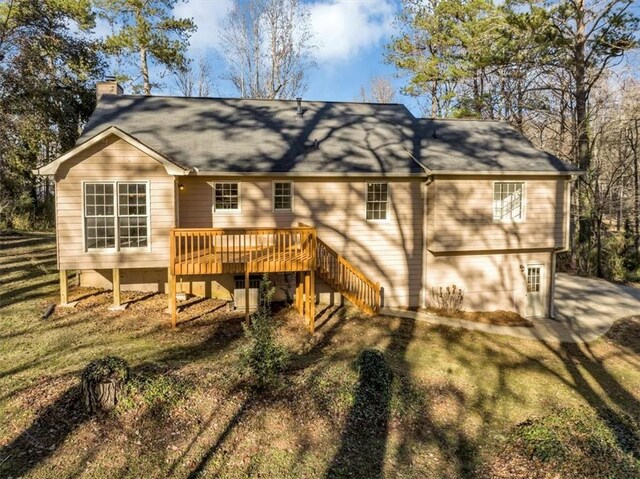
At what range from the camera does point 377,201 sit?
13273 mm

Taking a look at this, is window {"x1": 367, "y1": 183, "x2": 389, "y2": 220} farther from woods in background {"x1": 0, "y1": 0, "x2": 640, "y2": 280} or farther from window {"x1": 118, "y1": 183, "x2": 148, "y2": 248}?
woods in background {"x1": 0, "y1": 0, "x2": 640, "y2": 280}

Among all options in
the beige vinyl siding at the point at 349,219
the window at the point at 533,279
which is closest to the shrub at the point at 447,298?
the beige vinyl siding at the point at 349,219

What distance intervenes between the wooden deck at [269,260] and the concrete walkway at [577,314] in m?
1.95

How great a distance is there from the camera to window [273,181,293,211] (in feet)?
41.3

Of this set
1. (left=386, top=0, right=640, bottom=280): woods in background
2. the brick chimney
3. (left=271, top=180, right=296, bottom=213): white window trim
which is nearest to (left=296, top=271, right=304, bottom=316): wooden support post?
(left=271, top=180, right=296, bottom=213): white window trim

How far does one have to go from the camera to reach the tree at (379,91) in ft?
127

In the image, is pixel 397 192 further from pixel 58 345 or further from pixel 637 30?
pixel 637 30

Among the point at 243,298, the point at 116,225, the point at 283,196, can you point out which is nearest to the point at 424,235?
the point at 283,196

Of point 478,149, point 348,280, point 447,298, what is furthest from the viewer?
point 478,149

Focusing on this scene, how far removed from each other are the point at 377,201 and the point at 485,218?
348 centimetres

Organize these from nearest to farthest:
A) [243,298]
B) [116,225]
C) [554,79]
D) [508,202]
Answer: [116,225], [243,298], [508,202], [554,79]

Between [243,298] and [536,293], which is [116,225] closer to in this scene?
[243,298]

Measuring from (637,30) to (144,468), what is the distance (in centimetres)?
2442

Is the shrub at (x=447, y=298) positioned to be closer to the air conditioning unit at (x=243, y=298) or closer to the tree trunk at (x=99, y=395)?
the air conditioning unit at (x=243, y=298)
